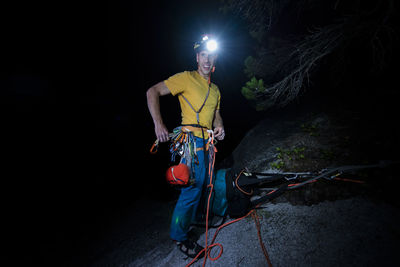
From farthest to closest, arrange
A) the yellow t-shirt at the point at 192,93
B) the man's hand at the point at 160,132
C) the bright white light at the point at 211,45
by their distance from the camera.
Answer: the bright white light at the point at 211,45 → the yellow t-shirt at the point at 192,93 → the man's hand at the point at 160,132

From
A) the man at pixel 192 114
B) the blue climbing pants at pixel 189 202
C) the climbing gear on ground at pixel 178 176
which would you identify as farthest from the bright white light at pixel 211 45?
the climbing gear on ground at pixel 178 176

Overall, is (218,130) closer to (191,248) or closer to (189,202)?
(189,202)

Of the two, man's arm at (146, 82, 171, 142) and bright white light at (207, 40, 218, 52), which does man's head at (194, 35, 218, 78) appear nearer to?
bright white light at (207, 40, 218, 52)

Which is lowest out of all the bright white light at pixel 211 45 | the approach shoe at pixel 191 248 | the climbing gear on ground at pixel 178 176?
the approach shoe at pixel 191 248

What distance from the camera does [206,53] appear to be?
7.01 feet

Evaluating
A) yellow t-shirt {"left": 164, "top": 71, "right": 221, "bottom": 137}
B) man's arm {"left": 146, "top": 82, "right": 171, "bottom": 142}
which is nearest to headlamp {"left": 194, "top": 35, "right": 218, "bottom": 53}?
yellow t-shirt {"left": 164, "top": 71, "right": 221, "bottom": 137}

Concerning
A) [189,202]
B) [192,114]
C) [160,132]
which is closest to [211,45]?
[192,114]

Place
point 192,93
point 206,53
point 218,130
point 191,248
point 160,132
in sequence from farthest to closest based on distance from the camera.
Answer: point 218,130 < point 206,53 < point 192,93 < point 191,248 < point 160,132

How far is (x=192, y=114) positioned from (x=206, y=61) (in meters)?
0.87

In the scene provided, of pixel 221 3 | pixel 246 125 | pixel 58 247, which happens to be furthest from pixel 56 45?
pixel 246 125

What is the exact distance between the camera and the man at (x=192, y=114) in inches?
72.4

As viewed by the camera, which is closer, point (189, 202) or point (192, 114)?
point (189, 202)

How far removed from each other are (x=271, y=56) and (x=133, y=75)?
872cm

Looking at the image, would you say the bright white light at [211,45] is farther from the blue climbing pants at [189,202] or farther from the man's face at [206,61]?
the blue climbing pants at [189,202]
